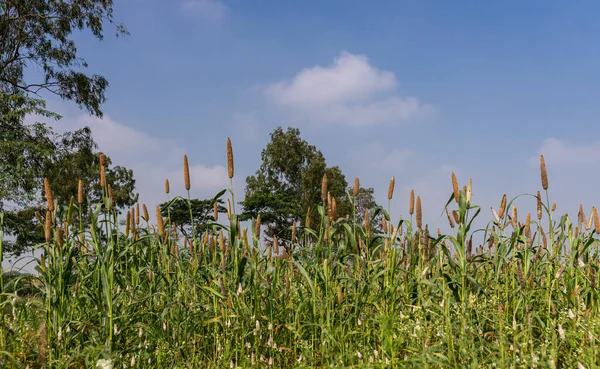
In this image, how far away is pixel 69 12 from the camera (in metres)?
25.4

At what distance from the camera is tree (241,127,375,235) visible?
35.7 metres

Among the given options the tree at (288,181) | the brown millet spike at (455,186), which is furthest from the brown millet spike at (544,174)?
the tree at (288,181)

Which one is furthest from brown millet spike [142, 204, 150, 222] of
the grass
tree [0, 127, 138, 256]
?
tree [0, 127, 138, 256]

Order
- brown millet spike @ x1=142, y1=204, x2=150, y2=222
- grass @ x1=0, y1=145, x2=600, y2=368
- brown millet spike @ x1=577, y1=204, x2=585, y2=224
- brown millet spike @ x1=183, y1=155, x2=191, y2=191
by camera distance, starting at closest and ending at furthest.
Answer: grass @ x1=0, y1=145, x2=600, y2=368 → brown millet spike @ x1=183, y1=155, x2=191, y2=191 → brown millet spike @ x1=577, y1=204, x2=585, y2=224 → brown millet spike @ x1=142, y1=204, x2=150, y2=222

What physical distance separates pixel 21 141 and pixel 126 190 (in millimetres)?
10391

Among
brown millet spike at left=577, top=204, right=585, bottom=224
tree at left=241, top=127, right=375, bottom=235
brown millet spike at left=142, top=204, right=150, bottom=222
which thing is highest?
tree at left=241, top=127, right=375, bottom=235

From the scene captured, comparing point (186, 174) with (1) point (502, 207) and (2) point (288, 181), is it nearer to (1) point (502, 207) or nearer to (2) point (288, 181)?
(1) point (502, 207)

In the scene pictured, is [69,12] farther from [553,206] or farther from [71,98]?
[553,206]

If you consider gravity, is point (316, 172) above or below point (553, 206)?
above

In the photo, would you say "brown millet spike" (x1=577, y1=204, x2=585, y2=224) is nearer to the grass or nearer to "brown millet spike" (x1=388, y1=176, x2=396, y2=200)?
the grass

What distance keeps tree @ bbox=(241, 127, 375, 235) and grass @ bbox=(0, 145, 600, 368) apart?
30.6 m

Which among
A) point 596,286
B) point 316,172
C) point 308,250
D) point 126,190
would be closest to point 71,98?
point 126,190

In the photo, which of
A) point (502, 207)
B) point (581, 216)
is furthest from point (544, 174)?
point (581, 216)

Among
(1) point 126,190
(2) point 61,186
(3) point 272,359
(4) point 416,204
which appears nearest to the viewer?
(3) point 272,359
